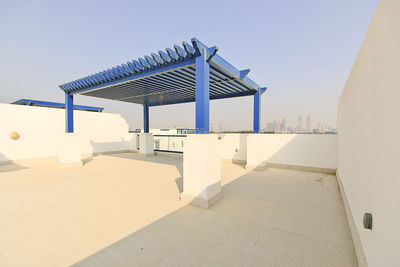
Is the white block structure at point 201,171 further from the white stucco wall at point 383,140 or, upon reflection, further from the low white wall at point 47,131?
the low white wall at point 47,131

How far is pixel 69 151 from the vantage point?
25.7 feet

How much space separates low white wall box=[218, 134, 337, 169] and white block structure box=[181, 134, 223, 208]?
156 inches

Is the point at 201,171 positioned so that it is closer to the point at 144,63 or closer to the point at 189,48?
the point at 189,48

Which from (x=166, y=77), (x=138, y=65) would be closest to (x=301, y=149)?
(x=166, y=77)

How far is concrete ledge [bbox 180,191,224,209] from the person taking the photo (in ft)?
12.0

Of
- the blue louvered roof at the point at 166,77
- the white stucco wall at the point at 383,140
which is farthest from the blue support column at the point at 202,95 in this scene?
the white stucco wall at the point at 383,140

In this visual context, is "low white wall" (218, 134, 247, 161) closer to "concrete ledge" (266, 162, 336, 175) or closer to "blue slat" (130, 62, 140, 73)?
"concrete ledge" (266, 162, 336, 175)

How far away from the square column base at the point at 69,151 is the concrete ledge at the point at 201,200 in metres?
7.13

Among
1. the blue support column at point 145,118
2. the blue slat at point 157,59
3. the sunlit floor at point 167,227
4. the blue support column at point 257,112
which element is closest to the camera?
the sunlit floor at point 167,227

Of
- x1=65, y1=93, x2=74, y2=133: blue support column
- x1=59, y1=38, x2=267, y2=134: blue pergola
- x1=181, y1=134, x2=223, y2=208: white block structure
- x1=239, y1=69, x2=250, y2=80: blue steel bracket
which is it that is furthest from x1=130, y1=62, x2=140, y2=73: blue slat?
x1=65, y1=93, x2=74, y2=133: blue support column

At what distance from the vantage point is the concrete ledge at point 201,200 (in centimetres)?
Result: 367

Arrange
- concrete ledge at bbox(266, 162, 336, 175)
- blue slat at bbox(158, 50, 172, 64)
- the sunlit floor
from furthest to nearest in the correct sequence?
1. concrete ledge at bbox(266, 162, 336, 175)
2. blue slat at bbox(158, 50, 172, 64)
3. the sunlit floor

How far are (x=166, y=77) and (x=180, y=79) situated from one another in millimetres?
660

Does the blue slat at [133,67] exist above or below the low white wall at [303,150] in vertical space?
above
